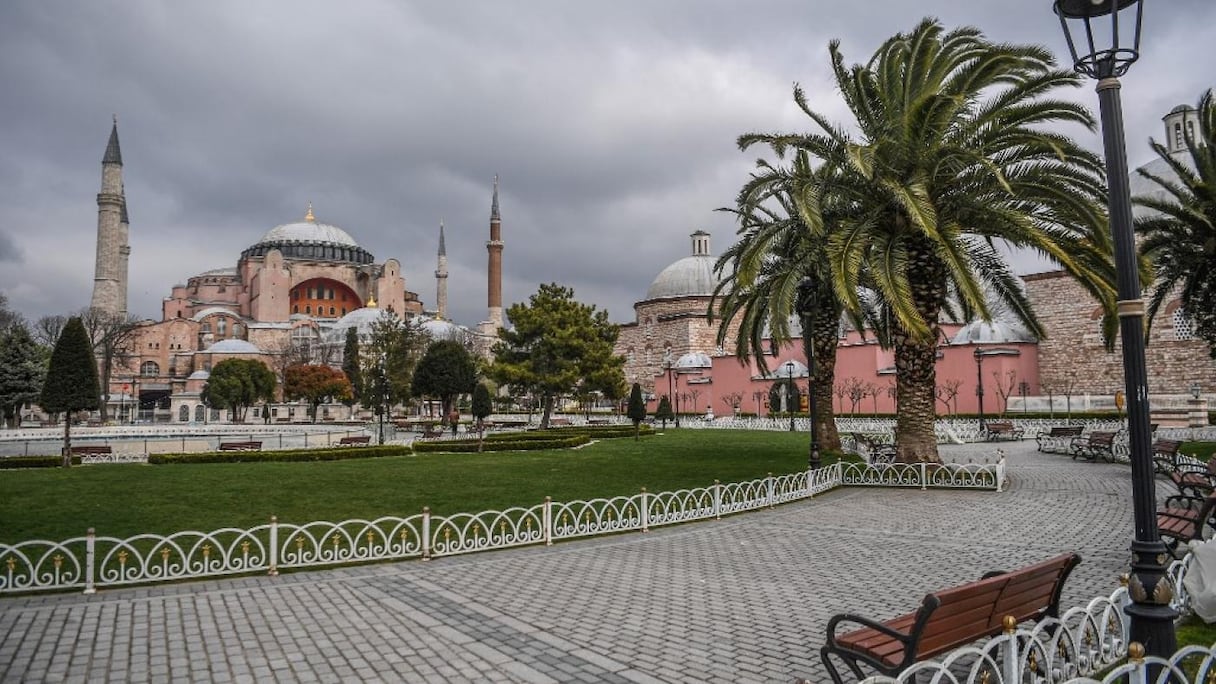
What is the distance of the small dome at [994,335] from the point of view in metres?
31.9

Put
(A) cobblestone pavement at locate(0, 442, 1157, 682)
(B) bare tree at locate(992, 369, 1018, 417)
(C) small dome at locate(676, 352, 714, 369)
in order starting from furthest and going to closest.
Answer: (C) small dome at locate(676, 352, 714, 369), (B) bare tree at locate(992, 369, 1018, 417), (A) cobblestone pavement at locate(0, 442, 1157, 682)

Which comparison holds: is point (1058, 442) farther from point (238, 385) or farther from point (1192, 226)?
point (238, 385)

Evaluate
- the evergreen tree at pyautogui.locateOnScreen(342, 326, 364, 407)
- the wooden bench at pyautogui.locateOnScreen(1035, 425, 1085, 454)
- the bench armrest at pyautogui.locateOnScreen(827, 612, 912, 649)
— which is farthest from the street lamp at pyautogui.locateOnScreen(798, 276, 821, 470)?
the evergreen tree at pyautogui.locateOnScreen(342, 326, 364, 407)

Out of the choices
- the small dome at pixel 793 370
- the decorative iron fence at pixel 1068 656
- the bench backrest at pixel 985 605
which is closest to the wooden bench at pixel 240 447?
the decorative iron fence at pixel 1068 656

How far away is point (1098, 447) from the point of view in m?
15.7

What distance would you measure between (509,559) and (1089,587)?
16.6 ft

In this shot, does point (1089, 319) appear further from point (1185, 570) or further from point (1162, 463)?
point (1185, 570)

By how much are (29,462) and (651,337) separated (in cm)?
3911

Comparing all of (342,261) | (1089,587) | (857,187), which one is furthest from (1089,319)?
(342,261)

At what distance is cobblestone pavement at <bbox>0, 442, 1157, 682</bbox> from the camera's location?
430cm

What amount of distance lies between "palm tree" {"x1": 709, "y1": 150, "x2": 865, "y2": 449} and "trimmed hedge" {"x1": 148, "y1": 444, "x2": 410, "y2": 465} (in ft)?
30.7

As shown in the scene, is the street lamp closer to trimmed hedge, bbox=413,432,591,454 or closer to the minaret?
trimmed hedge, bbox=413,432,591,454

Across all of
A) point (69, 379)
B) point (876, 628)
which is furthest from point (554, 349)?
point (876, 628)

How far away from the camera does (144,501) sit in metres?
10.5
